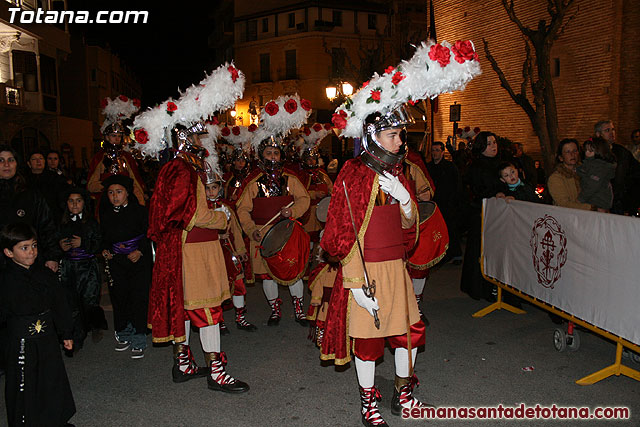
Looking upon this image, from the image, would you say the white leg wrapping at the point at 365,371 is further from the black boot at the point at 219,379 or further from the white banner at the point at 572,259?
the white banner at the point at 572,259

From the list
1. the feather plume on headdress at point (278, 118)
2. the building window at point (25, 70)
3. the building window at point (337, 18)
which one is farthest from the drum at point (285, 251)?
the building window at point (337, 18)

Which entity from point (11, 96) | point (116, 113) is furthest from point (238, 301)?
point (11, 96)

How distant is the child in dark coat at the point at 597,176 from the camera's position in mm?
5984

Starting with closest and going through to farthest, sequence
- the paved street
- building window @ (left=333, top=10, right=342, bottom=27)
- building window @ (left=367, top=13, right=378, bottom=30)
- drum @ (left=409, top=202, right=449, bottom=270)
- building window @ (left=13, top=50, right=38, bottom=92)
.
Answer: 1. the paved street
2. drum @ (left=409, top=202, right=449, bottom=270)
3. building window @ (left=13, top=50, right=38, bottom=92)
4. building window @ (left=333, top=10, right=342, bottom=27)
5. building window @ (left=367, top=13, right=378, bottom=30)

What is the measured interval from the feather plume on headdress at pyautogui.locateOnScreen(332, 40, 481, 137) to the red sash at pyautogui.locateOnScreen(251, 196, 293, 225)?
Result: 2.78 metres

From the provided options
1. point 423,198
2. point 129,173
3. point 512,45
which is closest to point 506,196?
point 423,198

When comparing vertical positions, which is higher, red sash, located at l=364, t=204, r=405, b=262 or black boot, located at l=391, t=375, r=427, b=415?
red sash, located at l=364, t=204, r=405, b=262

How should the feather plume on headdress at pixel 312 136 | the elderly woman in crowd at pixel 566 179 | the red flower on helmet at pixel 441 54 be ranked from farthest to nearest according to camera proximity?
the feather plume on headdress at pixel 312 136, the elderly woman in crowd at pixel 566 179, the red flower on helmet at pixel 441 54

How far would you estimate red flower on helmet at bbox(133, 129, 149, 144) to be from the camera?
469 centimetres

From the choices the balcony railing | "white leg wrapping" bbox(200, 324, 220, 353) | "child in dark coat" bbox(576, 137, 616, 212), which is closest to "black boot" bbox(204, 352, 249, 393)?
"white leg wrapping" bbox(200, 324, 220, 353)

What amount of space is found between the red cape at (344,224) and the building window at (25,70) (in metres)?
25.2

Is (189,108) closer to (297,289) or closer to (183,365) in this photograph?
(183,365)

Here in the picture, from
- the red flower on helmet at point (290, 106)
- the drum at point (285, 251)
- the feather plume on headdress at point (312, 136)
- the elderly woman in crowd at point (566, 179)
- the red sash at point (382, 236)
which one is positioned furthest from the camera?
the feather plume on headdress at point (312, 136)

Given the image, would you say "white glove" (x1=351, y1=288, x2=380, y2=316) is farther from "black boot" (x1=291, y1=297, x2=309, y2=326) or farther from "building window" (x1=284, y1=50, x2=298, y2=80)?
"building window" (x1=284, y1=50, x2=298, y2=80)
